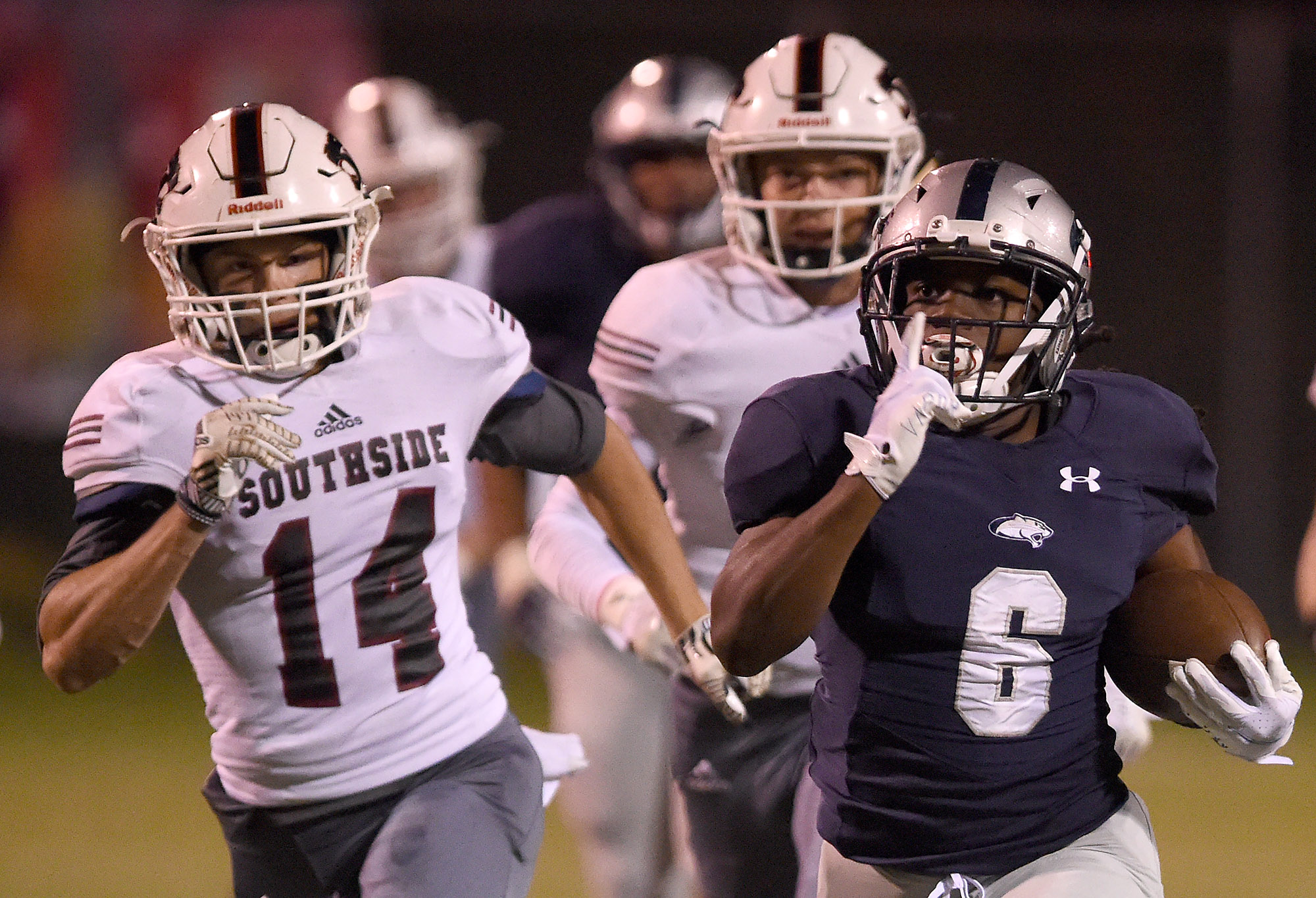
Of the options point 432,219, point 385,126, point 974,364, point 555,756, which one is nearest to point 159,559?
point 555,756

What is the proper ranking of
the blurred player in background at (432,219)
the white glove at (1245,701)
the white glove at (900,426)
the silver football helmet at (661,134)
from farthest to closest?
the blurred player in background at (432,219) → the silver football helmet at (661,134) → the white glove at (1245,701) → the white glove at (900,426)

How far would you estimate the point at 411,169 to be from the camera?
515 centimetres

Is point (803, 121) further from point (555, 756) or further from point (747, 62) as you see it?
point (747, 62)

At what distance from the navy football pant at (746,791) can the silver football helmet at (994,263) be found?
3.68ft

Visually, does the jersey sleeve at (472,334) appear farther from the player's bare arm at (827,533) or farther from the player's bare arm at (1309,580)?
the player's bare arm at (1309,580)

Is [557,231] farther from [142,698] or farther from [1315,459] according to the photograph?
[1315,459]

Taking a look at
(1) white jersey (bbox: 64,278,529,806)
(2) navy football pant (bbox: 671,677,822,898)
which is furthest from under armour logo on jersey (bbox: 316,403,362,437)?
(2) navy football pant (bbox: 671,677,822,898)

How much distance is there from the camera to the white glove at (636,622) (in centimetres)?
341

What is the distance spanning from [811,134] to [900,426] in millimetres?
1395

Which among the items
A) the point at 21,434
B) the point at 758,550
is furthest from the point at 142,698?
the point at 758,550

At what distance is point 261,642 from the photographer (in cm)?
284

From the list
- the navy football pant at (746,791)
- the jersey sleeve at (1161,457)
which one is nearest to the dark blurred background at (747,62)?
the navy football pant at (746,791)

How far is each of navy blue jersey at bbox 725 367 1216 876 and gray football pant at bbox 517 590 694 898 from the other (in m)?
1.47

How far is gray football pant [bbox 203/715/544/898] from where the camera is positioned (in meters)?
2.76
